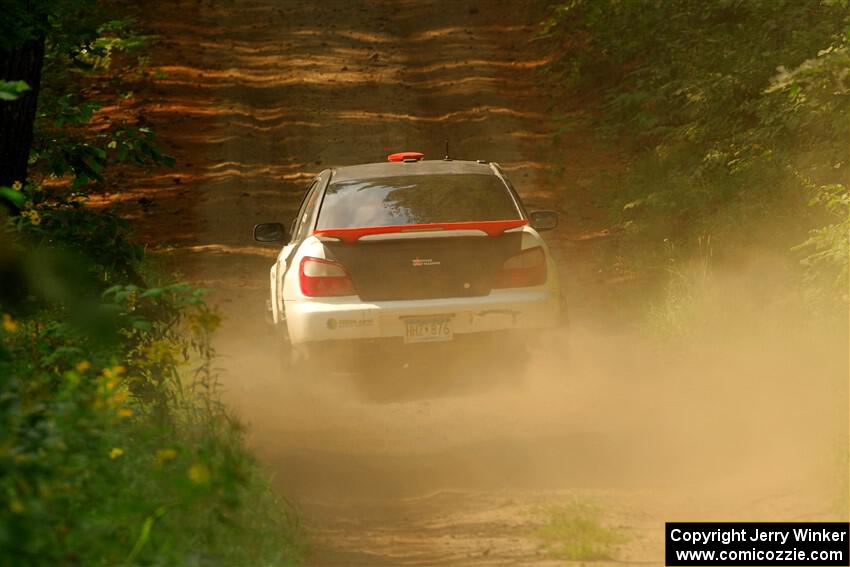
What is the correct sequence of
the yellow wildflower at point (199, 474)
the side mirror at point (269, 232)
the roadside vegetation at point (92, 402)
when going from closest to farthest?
the roadside vegetation at point (92, 402) < the yellow wildflower at point (199, 474) < the side mirror at point (269, 232)

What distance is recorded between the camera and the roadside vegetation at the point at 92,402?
4.67 m

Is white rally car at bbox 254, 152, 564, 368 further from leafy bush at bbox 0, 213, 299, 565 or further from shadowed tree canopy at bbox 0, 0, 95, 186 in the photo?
shadowed tree canopy at bbox 0, 0, 95, 186

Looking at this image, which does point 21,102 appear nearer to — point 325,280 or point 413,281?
point 325,280

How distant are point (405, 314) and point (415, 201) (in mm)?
1035

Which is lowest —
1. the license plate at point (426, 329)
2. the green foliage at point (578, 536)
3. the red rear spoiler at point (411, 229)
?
the green foliage at point (578, 536)

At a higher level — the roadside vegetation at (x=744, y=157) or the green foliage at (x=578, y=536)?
the roadside vegetation at (x=744, y=157)

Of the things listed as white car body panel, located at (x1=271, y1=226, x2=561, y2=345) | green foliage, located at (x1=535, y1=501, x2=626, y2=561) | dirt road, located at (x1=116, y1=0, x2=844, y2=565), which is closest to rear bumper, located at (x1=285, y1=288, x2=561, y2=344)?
white car body panel, located at (x1=271, y1=226, x2=561, y2=345)

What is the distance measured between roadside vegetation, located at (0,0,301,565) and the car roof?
1809mm

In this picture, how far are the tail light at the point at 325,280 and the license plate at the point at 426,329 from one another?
504mm

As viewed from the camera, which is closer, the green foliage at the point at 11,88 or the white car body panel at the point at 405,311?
the green foliage at the point at 11,88

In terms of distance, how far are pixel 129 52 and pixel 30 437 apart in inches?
895

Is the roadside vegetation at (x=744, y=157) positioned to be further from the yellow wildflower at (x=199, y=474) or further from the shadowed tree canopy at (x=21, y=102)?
the yellow wildflower at (x=199, y=474)

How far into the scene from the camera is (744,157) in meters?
12.7

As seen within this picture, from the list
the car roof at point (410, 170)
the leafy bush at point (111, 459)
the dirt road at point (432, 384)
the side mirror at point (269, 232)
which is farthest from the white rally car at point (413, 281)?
the leafy bush at point (111, 459)
